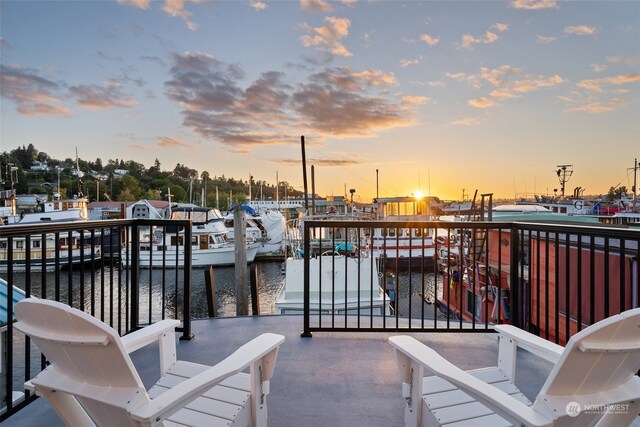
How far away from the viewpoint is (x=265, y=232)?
2736cm

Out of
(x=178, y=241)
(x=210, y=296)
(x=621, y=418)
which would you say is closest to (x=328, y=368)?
(x=621, y=418)

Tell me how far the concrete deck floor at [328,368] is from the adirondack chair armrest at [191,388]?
0.73 m

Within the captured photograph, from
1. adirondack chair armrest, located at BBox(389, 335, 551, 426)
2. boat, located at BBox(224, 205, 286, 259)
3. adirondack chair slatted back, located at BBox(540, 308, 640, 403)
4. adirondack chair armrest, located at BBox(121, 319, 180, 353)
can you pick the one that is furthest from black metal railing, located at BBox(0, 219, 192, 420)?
boat, located at BBox(224, 205, 286, 259)

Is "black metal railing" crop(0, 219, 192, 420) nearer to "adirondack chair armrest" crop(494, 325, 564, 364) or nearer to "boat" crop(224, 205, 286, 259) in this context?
"adirondack chair armrest" crop(494, 325, 564, 364)

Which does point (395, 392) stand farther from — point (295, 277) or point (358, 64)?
point (358, 64)

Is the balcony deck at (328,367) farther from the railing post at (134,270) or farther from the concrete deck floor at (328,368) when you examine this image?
the railing post at (134,270)

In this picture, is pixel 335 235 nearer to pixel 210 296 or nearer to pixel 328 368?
pixel 210 296

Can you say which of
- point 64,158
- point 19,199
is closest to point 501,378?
point 19,199

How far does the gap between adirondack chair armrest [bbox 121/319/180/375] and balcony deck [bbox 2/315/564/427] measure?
549 millimetres

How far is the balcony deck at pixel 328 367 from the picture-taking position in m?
1.80

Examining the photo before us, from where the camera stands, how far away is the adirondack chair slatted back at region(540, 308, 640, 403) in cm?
94

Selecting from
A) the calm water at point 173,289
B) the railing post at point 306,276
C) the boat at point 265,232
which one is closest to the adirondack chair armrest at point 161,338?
the railing post at point 306,276

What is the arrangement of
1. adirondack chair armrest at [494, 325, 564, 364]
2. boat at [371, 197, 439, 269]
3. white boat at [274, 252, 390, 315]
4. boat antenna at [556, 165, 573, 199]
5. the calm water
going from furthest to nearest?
boat at [371, 197, 439, 269], boat antenna at [556, 165, 573, 199], the calm water, white boat at [274, 252, 390, 315], adirondack chair armrest at [494, 325, 564, 364]

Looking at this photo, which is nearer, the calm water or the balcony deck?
the balcony deck
